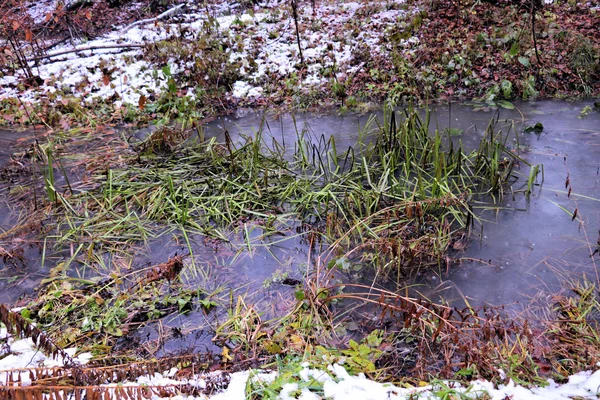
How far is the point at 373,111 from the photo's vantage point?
5.98m

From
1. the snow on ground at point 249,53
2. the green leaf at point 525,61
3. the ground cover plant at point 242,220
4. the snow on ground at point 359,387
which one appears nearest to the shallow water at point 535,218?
the ground cover plant at point 242,220

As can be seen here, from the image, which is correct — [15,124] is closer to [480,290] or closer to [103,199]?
[103,199]

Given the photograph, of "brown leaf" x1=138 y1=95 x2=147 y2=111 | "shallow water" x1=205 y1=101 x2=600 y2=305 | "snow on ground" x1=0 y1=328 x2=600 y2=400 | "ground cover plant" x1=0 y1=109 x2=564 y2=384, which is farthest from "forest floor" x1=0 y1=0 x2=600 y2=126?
"snow on ground" x1=0 y1=328 x2=600 y2=400

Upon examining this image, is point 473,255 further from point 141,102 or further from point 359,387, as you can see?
point 141,102

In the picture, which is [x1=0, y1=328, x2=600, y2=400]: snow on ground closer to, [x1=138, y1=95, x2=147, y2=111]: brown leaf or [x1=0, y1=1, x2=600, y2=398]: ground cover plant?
[x1=0, y1=1, x2=600, y2=398]: ground cover plant

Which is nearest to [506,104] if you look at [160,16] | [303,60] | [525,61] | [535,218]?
[525,61]

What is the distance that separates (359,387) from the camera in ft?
7.14

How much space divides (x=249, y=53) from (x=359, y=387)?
629cm

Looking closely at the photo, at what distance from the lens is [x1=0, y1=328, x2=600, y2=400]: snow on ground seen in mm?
2086

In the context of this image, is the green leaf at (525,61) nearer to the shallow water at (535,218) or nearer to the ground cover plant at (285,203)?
the ground cover plant at (285,203)

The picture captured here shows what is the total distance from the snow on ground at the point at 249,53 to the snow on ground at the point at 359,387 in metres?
4.96

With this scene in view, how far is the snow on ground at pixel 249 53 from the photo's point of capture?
22.4 ft

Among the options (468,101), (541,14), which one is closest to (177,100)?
(468,101)

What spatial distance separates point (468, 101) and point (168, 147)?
12.8 ft
